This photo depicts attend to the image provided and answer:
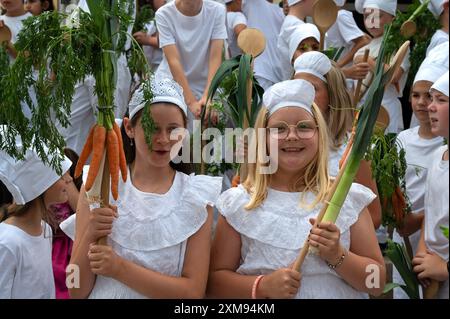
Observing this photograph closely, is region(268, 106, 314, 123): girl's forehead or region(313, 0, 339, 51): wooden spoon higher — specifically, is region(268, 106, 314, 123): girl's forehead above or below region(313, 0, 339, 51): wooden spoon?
above

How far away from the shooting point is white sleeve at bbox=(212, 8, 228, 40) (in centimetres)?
529

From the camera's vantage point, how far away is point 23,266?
10.7 feet

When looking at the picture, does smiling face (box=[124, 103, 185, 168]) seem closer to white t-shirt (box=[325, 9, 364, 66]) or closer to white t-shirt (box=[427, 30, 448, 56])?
white t-shirt (box=[427, 30, 448, 56])

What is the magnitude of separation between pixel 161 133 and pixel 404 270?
1.18 m

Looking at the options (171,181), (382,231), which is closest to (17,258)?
(171,181)

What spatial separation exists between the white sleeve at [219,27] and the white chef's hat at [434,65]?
172cm

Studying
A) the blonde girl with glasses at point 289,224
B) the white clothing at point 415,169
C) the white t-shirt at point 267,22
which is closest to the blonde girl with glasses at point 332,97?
the white clothing at point 415,169

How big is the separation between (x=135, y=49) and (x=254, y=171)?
636mm

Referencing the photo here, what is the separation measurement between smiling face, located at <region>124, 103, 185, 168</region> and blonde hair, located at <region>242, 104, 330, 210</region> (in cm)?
29

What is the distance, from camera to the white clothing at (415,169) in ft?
13.0

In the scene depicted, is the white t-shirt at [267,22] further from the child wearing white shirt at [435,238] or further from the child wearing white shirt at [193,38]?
the child wearing white shirt at [435,238]

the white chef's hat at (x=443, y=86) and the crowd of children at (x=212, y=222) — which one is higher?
the white chef's hat at (x=443, y=86)

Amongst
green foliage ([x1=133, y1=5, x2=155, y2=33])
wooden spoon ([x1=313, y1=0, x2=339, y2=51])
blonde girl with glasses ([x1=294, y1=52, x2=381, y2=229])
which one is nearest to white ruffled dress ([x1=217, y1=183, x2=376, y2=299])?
blonde girl with glasses ([x1=294, y1=52, x2=381, y2=229])

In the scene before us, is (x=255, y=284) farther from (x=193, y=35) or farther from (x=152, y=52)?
(x=152, y=52)
